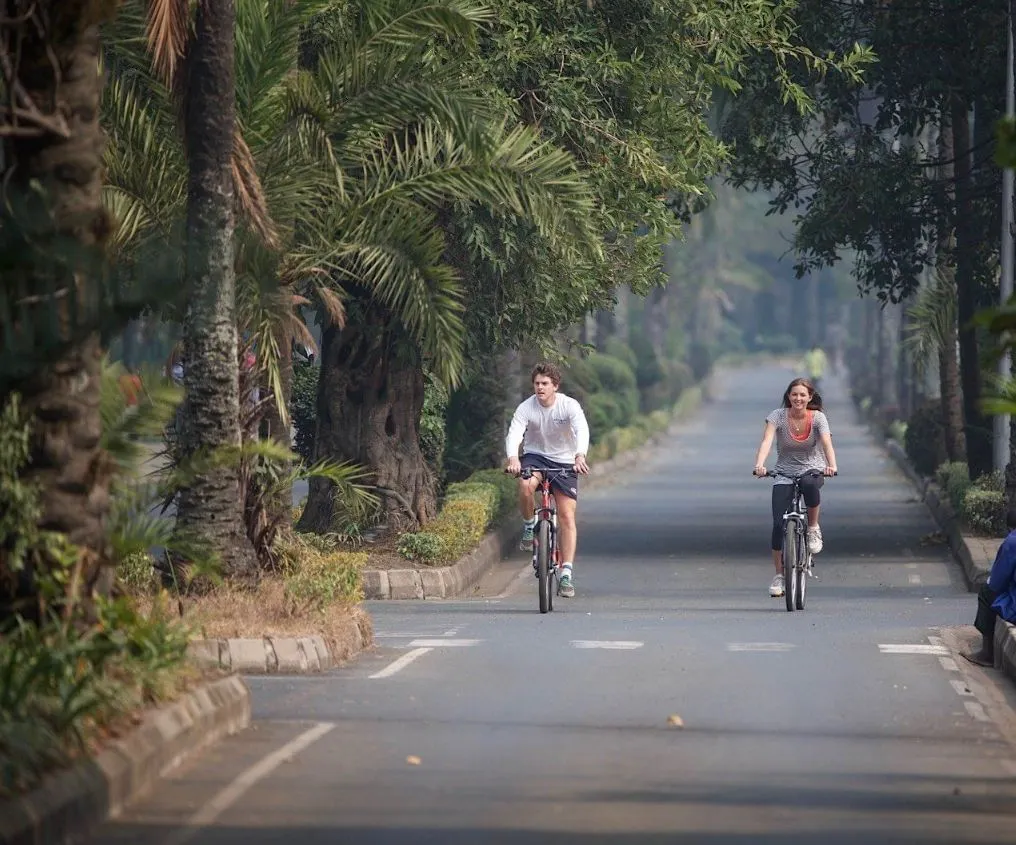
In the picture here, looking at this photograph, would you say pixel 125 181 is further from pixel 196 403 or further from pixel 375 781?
pixel 375 781

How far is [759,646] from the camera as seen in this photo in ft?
49.2

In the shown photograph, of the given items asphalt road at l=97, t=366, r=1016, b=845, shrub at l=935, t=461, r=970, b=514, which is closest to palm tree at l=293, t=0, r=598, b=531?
asphalt road at l=97, t=366, r=1016, b=845

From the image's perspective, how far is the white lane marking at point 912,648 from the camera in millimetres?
14836

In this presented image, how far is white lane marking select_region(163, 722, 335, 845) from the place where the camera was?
8.19 meters

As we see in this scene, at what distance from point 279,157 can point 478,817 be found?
947cm

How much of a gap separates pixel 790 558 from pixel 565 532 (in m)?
1.91

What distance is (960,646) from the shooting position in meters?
15.7

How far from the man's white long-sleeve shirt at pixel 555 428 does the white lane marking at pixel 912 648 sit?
13.2 feet

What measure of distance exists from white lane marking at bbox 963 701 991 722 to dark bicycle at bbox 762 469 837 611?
5.85 meters

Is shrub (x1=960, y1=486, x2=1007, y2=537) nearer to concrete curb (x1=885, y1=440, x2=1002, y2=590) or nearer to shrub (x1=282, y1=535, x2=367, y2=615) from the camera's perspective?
concrete curb (x1=885, y1=440, x2=1002, y2=590)

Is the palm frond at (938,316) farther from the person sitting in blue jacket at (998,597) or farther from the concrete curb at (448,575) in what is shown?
the person sitting in blue jacket at (998,597)

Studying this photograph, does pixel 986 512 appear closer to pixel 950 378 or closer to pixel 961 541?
pixel 961 541

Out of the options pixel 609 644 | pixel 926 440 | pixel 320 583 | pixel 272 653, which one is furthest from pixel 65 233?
pixel 926 440

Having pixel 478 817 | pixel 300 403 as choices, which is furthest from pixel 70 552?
pixel 300 403
